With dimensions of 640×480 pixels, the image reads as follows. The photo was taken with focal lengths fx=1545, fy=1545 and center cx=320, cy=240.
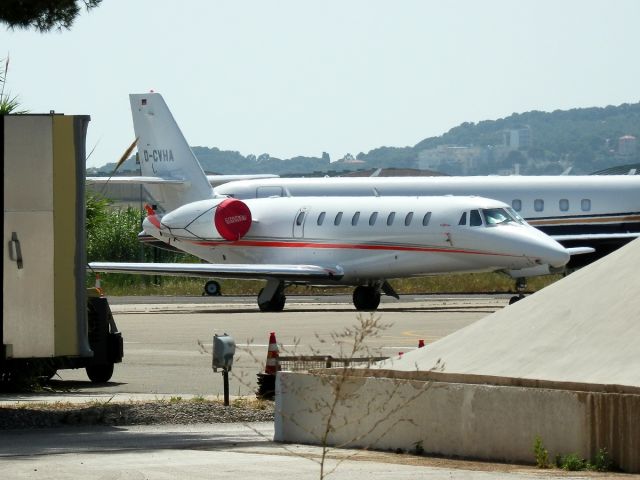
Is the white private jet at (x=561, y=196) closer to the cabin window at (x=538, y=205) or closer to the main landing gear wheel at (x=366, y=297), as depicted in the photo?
the cabin window at (x=538, y=205)

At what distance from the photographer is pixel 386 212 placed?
37.4 metres

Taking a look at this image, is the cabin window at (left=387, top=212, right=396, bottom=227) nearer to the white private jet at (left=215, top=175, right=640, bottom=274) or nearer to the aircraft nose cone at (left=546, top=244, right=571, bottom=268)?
the aircraft nose cone at (left=546, top=244, right=571, bottom=268)

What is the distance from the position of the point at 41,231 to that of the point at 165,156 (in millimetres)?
30287

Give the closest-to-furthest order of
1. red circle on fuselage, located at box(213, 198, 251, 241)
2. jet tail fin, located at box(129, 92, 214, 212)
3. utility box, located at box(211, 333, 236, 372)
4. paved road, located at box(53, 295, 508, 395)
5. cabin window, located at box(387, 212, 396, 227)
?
utility box, located at box(211, 333, 236, 372) < paved road, located at box(53, 295, 508, 395) < cabin window, located at box(387, 212, 396, 227) < red circle on fuselage, located at box(213, 198, 251, 241) < jet tail fin, located at box(129, 92, 214, 212)

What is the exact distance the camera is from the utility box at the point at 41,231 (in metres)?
14.7

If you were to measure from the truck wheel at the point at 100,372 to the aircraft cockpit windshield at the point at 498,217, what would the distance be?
1744cm

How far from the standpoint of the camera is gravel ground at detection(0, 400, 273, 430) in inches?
568

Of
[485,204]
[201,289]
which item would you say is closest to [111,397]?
[485,204]

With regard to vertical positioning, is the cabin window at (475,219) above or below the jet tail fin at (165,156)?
below

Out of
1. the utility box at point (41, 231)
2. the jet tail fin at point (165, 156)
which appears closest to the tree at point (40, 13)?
the utility box at point (41, 231)

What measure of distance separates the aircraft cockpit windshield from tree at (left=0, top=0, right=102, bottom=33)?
21.2 meters

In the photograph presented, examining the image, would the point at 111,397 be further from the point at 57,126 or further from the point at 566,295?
the point at 566,295

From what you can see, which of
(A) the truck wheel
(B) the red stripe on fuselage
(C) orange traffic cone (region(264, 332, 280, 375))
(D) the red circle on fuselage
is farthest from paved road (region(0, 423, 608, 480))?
(D) the red circle on fuselage

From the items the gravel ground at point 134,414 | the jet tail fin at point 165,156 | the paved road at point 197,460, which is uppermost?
the jet tail fin at point 165,156
